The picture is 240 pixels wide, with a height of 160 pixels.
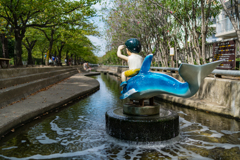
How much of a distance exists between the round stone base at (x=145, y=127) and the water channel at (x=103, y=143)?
0.51 ft

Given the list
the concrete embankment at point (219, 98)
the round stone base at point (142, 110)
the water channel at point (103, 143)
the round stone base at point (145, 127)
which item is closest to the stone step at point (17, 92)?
the water channel at point (103, 143)

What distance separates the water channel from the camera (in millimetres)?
4469

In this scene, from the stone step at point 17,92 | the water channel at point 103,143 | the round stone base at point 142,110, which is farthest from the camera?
the stone step at point 17,92

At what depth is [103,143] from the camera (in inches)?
203

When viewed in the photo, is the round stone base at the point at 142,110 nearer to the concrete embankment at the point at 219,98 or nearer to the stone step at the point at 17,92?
the concrete embankment at the point at 219,98

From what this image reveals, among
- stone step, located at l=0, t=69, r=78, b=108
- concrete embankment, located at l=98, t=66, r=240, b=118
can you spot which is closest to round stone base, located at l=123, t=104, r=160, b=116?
concrete embankment, located at l=98, t=66, r=240, b=118

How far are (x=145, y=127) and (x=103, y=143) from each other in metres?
1.16

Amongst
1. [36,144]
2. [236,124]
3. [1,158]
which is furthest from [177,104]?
[1,158]

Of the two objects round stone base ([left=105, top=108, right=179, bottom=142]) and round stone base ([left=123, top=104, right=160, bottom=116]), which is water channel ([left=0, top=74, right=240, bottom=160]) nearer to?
round stone base ([left=105, top=108, right=179, bottom=142])

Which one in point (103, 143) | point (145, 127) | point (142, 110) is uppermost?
point (142, 110)

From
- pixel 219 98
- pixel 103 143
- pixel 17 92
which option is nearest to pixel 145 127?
pixel 103 143

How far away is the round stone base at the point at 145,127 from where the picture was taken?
478 centimetres

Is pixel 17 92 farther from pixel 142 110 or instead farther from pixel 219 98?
pixel 219 98

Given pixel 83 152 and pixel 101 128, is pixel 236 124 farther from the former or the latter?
pixel 83 152
